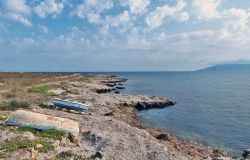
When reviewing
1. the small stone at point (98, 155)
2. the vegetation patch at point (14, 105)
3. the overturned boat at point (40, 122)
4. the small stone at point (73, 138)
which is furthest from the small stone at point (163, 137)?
the vegetation patch at point (14, 105)

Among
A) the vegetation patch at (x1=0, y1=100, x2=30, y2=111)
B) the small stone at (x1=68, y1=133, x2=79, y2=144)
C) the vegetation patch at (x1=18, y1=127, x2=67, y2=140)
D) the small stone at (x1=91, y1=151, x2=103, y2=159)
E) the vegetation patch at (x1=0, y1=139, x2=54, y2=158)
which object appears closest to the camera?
the vegetation patch at (x1=0, y1=139, x2=54, y2=158)

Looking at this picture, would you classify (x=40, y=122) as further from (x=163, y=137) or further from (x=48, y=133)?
(x=163, y=137)

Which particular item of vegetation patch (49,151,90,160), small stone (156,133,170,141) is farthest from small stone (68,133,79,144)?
small stone (156,133,170,141)

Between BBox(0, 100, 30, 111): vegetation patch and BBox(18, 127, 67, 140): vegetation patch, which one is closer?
BBox(18, 127, 67, 140): vegetation patch

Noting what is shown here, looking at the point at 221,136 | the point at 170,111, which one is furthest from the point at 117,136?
the point at 170,111

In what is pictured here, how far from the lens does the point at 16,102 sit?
4928cm

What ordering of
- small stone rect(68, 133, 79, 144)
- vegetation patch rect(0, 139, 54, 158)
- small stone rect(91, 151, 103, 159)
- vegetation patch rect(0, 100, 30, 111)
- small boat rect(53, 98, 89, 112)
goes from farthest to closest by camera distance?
small boat rect(53, 98, 89, 112) < vegetation patch rect(0, 100, 30, 111) < small stone rect(68, 133, 79, 144) < small stone rect(91, 151, 103, 159) < vegetation patch rect(0, 139, 54, 158)

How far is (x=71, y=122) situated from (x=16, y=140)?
7.04 metres

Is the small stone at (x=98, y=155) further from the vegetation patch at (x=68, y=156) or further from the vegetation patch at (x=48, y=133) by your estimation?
the vegetation patch at (x=48, y=133)

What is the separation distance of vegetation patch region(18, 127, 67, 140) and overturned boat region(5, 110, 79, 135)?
0.51 metres

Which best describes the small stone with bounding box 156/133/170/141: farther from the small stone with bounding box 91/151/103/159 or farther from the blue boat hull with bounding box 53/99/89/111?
the blue boat hull with bounding box 53/99/89/111

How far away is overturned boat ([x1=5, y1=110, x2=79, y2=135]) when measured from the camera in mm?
33094

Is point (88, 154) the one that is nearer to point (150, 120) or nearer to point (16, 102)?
point (16, 102)

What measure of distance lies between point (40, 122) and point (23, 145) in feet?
19.2
